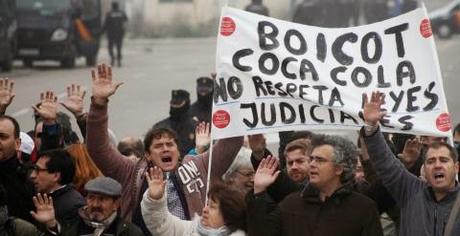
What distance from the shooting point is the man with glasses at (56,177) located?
8453mm

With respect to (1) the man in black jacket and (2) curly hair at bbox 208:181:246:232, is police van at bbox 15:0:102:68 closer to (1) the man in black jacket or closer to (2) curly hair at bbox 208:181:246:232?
(1) the man in black jacket

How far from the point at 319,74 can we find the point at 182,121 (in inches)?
178

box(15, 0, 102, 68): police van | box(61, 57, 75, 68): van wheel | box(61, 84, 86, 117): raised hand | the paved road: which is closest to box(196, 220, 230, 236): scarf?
box(61, 84, 86, 117): raised hand

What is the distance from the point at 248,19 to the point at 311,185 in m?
1.53

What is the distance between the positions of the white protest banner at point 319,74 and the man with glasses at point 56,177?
885 millimetres

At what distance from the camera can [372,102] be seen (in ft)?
26.7

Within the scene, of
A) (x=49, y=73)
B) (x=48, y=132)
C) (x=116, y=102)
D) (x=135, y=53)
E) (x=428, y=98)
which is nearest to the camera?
(x=428, y=98)

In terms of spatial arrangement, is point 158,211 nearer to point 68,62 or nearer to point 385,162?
point 385,162

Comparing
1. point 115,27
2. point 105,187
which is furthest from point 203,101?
point 115,27

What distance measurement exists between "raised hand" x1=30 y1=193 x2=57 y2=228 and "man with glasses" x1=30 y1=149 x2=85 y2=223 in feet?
1.84

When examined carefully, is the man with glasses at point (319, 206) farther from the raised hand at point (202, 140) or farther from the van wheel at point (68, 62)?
the van wheel at point (68, 62)

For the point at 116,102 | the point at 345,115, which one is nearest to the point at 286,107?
the point at 345,115

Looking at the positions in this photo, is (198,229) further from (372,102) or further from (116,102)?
(116,102)

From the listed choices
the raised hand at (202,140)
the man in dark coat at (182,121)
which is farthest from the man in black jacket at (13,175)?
the man in dark coat at (182,121)
